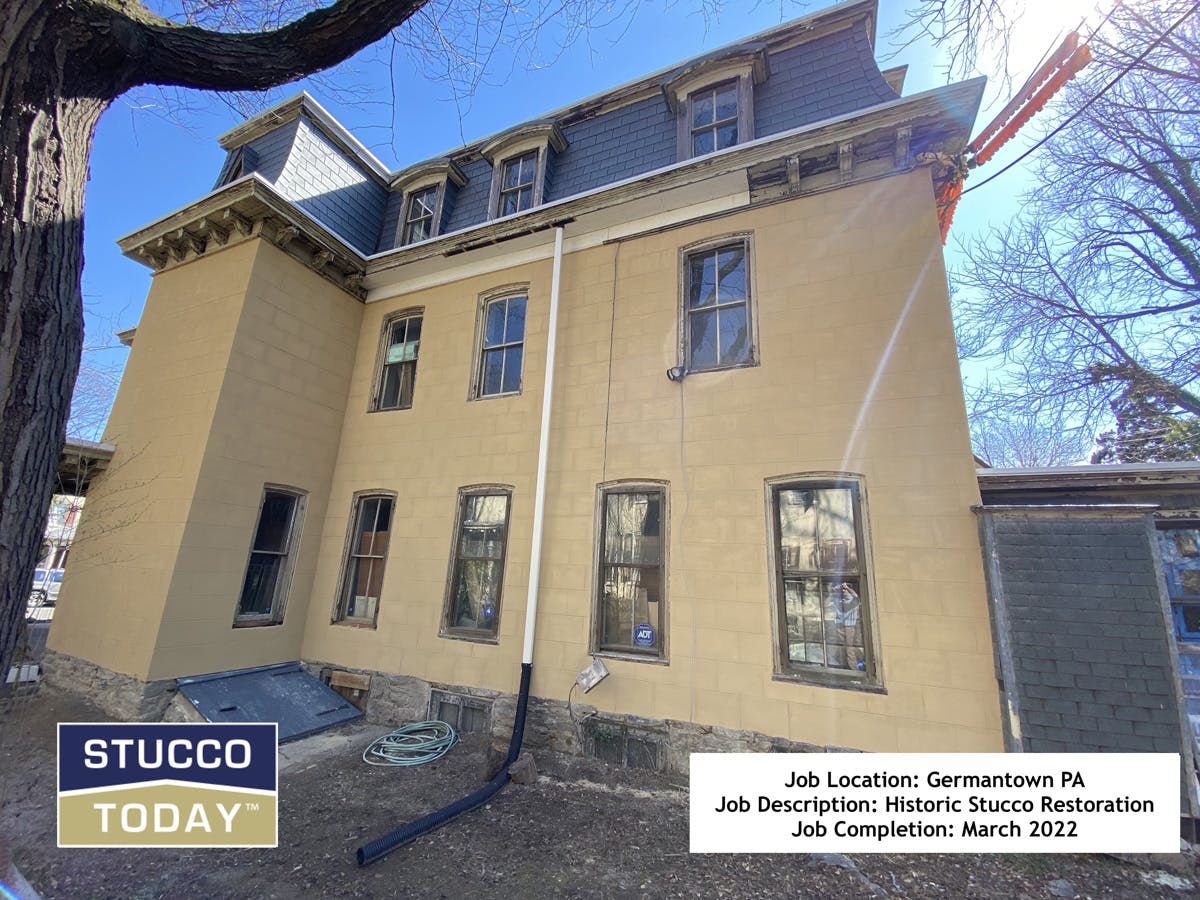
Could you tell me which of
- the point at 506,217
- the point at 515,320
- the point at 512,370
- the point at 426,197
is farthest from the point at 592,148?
the point at 512,370

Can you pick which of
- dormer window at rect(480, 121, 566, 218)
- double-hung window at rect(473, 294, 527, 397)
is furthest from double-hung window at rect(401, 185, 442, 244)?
double-hung window at rect(473, 294, 527, 397)

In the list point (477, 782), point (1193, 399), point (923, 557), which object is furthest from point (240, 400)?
point (1193, 399)

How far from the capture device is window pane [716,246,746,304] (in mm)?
6527

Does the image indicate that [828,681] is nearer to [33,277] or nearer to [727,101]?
[33,277]

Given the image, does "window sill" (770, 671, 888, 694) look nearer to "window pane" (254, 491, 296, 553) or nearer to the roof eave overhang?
the roof eave overhang

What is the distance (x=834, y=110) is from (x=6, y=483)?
311 inches

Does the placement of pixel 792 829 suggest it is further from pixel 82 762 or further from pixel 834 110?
pixel 834 110

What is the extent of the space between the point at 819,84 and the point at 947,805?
7.95 meters

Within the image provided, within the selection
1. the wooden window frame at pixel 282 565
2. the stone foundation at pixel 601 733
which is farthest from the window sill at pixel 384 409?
the stone foundation at pixel 601 733

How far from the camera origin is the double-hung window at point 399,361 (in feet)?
27.5

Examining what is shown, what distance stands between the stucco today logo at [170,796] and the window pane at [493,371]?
496cm

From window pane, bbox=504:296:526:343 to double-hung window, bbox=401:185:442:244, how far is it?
2.32 meters

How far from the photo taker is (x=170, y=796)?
160 inches

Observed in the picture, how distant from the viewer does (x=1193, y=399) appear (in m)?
10.0
